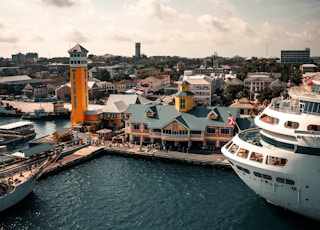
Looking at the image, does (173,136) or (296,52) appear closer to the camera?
(173,136)

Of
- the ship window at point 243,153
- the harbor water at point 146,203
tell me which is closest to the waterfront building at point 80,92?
the harbor water at point 146,203

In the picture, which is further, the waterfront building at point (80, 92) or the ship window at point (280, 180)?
the waterfront building at point (80, 92)

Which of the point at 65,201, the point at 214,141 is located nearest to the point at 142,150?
the point at 214,141

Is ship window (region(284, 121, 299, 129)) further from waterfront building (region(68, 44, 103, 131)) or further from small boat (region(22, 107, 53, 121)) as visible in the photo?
small boat (region(22, 107, 53, 121))

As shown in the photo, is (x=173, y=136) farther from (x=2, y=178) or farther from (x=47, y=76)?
(x=47, y=76)

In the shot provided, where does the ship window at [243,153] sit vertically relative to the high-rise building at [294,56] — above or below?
below

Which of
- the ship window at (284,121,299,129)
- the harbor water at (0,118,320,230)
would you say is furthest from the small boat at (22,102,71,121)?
the ship window at (284,121,299,129)

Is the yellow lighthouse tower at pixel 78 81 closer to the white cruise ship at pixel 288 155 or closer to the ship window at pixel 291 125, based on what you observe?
the white cruise ship at pixel 288 155
